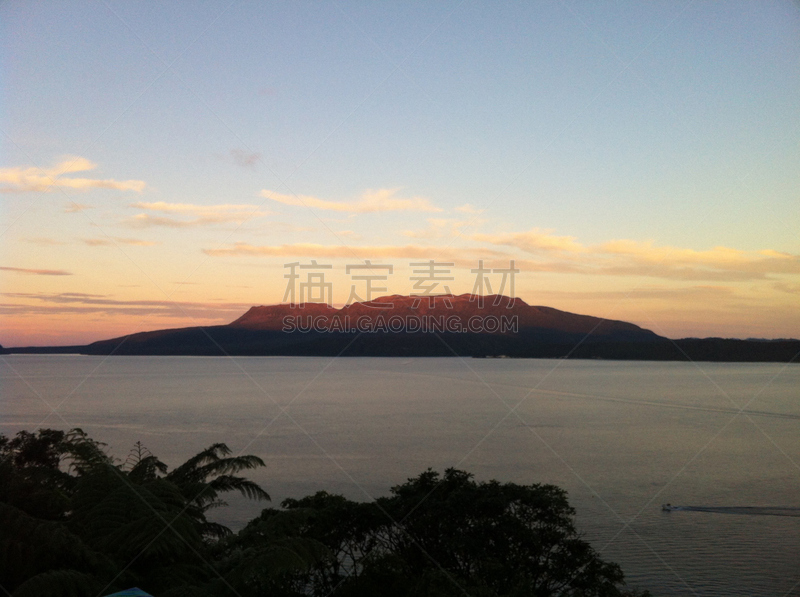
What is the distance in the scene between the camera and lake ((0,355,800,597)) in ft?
59.5

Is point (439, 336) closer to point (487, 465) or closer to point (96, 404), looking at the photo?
point (96, 404)

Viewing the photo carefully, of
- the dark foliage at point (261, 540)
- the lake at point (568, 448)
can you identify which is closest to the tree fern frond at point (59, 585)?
the dark foliage at point (261, 540)

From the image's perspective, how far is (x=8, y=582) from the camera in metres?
6.60

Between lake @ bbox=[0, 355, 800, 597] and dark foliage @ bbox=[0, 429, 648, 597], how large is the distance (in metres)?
7.29

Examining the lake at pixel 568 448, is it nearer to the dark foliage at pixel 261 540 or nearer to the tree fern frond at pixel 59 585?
the dark foliage at pixel 261 540

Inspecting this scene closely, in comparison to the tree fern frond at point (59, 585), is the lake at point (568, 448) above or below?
below

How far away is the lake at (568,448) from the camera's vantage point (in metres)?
18.1

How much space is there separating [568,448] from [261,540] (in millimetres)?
28642

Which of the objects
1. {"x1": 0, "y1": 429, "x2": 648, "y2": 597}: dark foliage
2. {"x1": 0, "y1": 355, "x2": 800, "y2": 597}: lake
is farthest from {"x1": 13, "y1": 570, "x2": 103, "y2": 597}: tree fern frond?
{"x1": 0, "y1": 355, "x2": 800, "y2": 597}: lake

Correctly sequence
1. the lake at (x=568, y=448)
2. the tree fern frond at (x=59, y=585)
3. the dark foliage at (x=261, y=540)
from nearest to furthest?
the tree fern frond at (x=59, y=585), the dark foliage at (x=261, y=540), the lake at (x=568, y=448)

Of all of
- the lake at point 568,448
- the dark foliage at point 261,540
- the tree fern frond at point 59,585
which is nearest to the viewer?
the tree fern frond at point 59,585

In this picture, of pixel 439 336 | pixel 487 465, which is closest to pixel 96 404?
pixel 487 465

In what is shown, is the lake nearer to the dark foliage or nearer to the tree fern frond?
the dark foliage

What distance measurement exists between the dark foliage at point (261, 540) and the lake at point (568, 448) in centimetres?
729
